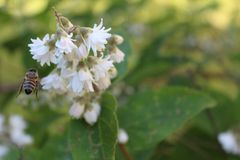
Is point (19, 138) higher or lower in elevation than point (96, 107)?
higher

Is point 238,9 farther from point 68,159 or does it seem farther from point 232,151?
point 68,159

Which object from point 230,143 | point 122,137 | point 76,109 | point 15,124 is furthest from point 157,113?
point 15,124

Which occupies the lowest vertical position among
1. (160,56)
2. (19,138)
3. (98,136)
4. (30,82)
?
(98,136)

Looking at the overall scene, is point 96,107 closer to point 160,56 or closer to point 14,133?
point 14,133

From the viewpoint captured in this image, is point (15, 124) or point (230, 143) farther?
point (15, 124)

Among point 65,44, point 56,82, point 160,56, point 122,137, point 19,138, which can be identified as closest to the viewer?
point 65,44

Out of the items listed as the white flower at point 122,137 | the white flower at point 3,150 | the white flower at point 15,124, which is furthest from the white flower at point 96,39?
the white flower at point 15,124
